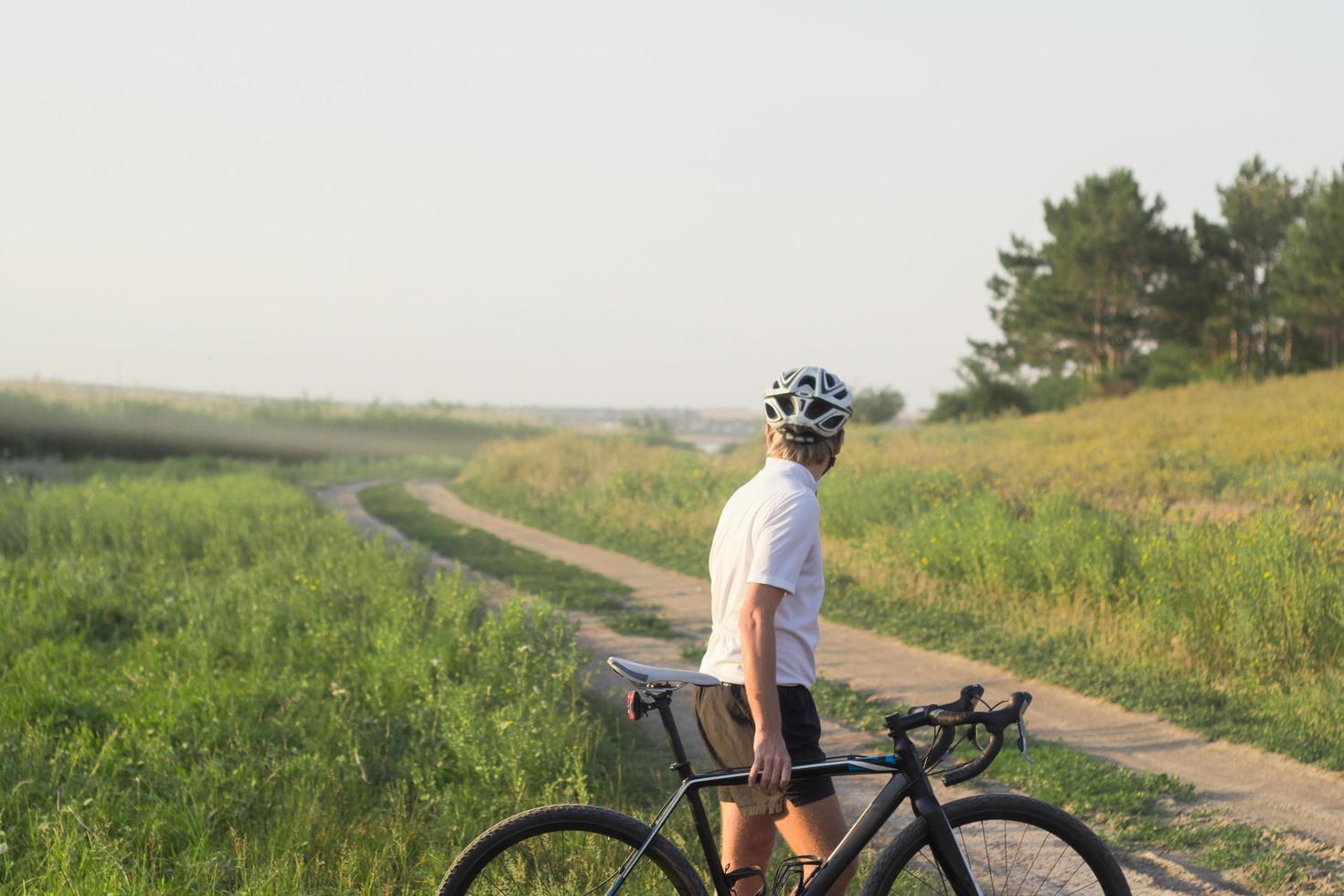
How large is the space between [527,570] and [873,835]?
11.6m

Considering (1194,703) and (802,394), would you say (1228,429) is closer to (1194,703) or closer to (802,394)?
(1194,703)

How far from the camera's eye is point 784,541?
2.59 m

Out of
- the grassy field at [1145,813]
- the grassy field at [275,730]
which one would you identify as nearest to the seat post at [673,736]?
the grassy field at [275,730]

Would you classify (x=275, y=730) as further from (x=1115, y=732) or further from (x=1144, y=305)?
(x=1144, y=305)

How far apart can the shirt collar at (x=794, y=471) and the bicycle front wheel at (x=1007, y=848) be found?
874 millimetres

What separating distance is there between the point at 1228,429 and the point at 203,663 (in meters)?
19.4

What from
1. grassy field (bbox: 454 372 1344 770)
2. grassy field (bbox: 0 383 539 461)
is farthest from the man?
grassy field (bbox: 0 383 539 461)

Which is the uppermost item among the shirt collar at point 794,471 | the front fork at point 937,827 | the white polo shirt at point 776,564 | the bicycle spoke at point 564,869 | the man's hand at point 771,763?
the shirt collar at point 794,471

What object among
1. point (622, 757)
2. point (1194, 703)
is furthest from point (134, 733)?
point (1194, 703)

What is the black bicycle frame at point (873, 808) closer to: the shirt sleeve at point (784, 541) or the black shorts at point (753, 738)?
the black shorts at point (753, 738)

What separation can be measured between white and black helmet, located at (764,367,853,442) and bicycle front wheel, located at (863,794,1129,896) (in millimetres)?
991

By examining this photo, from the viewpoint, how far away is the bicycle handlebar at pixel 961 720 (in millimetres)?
2539

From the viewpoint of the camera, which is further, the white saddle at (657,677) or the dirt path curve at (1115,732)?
the dirt path curve at (1115,732)

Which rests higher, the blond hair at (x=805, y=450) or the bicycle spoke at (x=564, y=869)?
the blond hair at (x=805, y=450)
